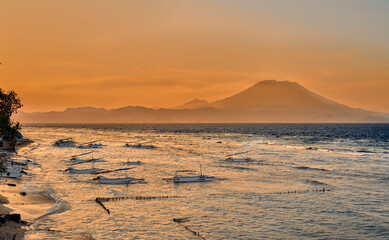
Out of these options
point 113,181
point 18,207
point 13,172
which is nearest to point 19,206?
point 18,207

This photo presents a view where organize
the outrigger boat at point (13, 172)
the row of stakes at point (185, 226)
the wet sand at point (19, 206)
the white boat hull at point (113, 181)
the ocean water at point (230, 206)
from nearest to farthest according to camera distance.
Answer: the wet sand at point (19, 206) < the row of stakes at point (185, 226) < the ocean water at point (230, 206) < the white boat hull at point (113, 181) < the outrigger boat at point (13, 172)

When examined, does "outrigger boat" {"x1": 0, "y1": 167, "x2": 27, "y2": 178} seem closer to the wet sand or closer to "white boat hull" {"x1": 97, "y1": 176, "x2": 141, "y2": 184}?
the wet sand

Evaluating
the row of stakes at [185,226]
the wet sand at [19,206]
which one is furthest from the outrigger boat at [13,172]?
the row of stakes at [185,226]

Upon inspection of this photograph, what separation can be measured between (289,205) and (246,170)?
29.6m

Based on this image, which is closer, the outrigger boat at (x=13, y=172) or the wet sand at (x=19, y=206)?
the wet sand at (x=19, y=206)

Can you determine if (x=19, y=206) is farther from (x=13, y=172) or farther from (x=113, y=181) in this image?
(x=13, y=172)

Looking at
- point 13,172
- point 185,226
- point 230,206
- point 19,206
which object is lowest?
point 185,226

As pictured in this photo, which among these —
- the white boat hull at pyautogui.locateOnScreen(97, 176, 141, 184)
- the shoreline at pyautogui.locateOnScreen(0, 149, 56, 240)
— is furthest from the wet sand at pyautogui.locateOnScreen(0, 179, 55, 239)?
the white boat hull at pyautogui.locateOnScreen(97, 176, 141, 184)

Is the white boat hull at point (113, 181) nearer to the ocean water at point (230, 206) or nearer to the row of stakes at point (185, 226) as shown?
the ocean water at point (230, 206)

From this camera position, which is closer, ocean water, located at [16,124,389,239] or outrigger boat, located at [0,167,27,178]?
ocean water, located at [16,124,389,239]

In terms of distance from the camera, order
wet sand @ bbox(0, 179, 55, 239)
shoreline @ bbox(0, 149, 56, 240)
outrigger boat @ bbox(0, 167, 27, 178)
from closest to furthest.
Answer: wet sand @ bbox(0, 179, 55, 239), shoreline @ bbox(0, 149, 56, 240), outrigger boat @ bbox(0, 167, 27, 178)

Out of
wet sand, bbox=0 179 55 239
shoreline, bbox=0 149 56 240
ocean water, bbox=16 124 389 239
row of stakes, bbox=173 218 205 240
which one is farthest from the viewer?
ocean water, bbox=16 124 389 239

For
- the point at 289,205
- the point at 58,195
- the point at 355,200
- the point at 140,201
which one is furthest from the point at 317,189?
the point at 58,195

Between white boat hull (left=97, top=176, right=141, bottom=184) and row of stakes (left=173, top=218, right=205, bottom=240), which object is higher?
white boat hull (left=97, top=176, right=141, bottom=184)
